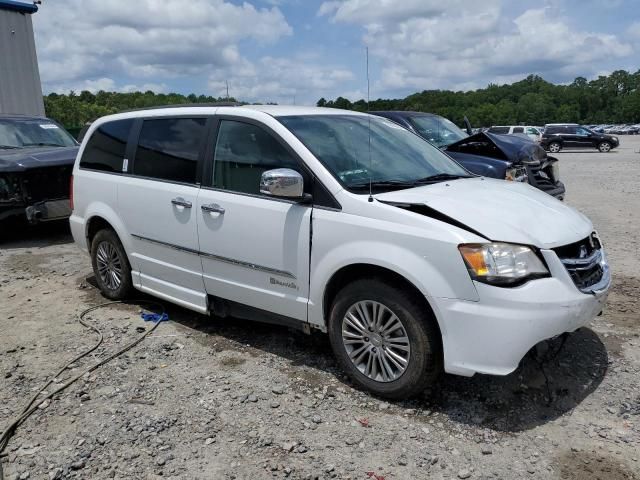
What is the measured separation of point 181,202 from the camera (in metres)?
4.38

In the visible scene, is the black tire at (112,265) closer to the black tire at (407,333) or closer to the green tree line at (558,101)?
the black tire at (407,333)

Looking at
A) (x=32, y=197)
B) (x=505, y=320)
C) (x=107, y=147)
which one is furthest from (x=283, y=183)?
(x=32, y=197)

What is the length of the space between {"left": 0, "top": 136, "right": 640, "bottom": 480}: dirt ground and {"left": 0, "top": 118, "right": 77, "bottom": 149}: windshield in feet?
17.5

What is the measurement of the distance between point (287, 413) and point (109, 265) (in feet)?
9.47

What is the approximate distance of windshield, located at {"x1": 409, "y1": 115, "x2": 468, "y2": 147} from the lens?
31.5 feet

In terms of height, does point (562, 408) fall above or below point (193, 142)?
below

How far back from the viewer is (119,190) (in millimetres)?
5020

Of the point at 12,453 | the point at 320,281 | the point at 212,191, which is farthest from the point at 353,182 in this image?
the point at 12,453

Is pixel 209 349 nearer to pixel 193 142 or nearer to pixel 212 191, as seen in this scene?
pixel 212 191

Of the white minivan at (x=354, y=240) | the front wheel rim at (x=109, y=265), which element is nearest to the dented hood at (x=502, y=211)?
the white minivan at (x=354, y=240)

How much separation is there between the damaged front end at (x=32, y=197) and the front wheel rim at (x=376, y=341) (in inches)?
240

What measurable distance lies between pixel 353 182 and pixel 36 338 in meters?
3.08

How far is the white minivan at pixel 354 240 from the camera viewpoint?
10.1ft

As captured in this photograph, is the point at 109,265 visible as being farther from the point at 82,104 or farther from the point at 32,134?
the point at 82,104
